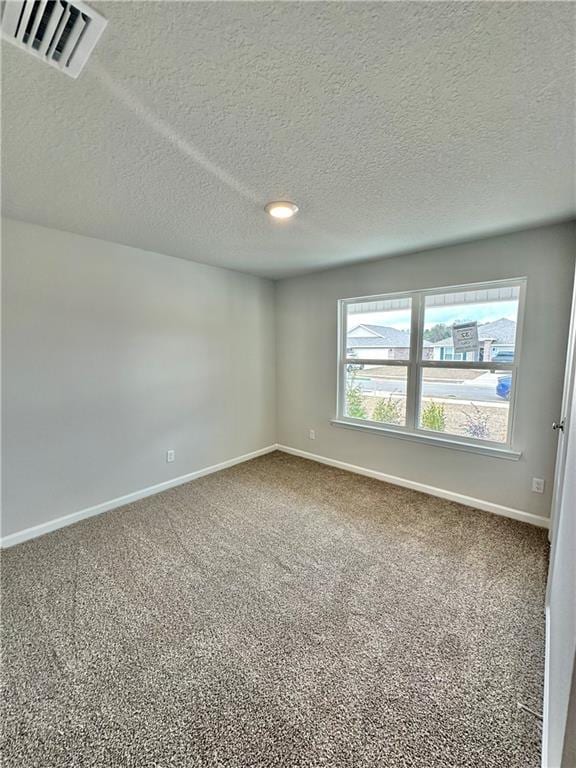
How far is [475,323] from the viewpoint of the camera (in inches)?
112

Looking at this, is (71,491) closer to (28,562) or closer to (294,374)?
(28,562)

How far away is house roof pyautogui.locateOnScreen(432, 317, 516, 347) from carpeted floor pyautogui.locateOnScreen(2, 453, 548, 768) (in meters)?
1.53

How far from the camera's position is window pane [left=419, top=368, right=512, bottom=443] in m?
2.73

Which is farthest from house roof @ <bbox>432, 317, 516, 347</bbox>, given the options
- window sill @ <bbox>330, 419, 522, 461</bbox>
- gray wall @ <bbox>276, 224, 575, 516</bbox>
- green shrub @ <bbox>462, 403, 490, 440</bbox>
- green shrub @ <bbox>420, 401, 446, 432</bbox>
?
window sill @ <bbox>330, 419, 522, 461</bbox>

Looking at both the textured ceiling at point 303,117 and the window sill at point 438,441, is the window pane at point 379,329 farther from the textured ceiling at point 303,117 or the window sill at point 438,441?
the textured ceiling at point 303,117

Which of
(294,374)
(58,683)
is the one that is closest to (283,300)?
(294,374)

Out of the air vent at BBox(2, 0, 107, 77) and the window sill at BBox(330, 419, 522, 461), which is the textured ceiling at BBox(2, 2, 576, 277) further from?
the window sill at BBox(330, 419, 522, 461)

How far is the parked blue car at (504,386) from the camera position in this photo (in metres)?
2.67

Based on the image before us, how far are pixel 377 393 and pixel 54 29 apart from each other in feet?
10.9

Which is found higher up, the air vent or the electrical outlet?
the air vent

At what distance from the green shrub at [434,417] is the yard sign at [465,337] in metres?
0.58

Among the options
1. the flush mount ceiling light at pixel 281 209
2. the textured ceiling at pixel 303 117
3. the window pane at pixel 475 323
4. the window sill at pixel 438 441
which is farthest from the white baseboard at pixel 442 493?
the flush mount ceiling light at pixel 281 209

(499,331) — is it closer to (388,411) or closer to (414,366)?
(414,366)

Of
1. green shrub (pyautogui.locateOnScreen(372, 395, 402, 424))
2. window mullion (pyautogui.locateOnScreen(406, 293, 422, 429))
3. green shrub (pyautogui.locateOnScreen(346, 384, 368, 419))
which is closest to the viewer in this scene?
window mullion (pyautogui.locateOnScreen(406, 293, 422, 429))
